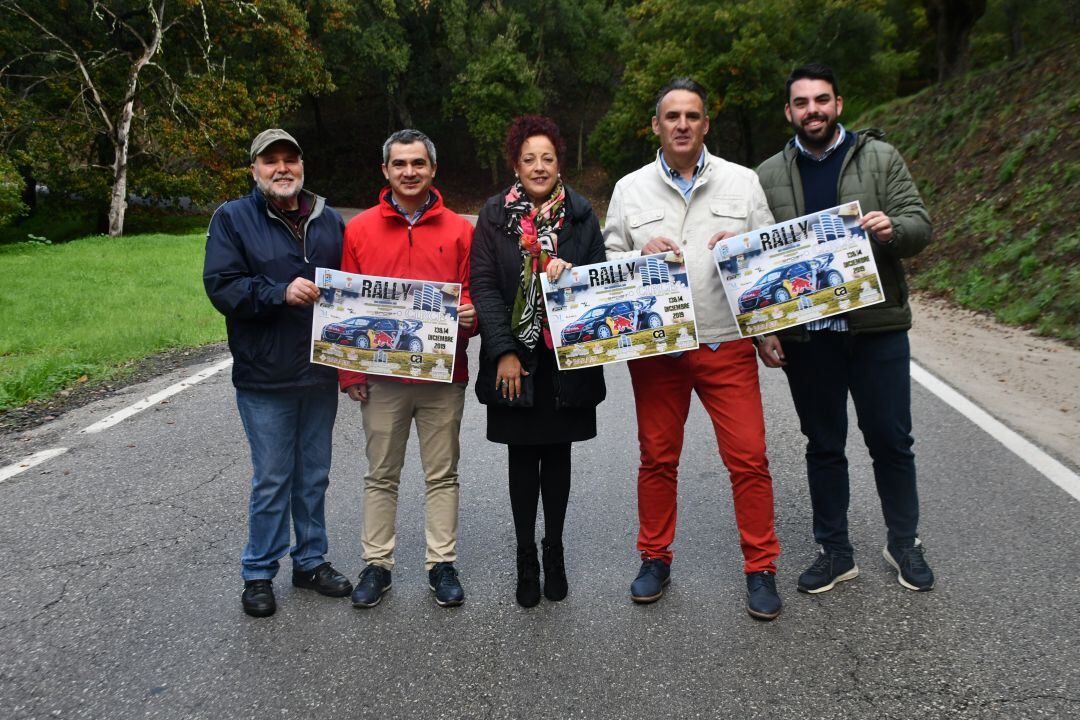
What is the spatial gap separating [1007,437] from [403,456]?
4.23m

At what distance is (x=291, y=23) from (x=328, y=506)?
2600cm

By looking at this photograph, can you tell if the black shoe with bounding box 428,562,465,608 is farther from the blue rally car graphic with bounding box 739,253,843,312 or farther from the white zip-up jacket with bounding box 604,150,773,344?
the blue rally car graphic with bounding box 739,253,843,312

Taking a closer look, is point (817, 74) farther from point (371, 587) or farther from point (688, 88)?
point (371, 587)

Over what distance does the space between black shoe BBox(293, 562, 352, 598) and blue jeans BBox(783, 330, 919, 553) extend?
2127mm

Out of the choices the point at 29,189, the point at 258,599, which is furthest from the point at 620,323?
the point at 29,189

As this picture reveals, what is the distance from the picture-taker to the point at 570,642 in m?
3.47

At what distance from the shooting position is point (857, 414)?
3850 mm

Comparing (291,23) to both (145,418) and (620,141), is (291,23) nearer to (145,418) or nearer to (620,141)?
(620,141)

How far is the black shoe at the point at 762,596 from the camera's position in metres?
3.59

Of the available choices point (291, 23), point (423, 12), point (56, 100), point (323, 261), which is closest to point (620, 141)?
point (423, 12)

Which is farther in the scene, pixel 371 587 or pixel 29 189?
pixel 29 189

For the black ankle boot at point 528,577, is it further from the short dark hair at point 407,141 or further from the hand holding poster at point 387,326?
the short dark hair at point 407,141

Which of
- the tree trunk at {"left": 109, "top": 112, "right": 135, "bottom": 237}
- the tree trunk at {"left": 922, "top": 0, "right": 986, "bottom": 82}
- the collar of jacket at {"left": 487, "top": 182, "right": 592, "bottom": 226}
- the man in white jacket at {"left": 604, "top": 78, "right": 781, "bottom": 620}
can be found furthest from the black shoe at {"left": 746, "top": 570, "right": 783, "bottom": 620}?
the tree trunk at {"left": 109, "top": 112, "right": 135, "bottom": 237}

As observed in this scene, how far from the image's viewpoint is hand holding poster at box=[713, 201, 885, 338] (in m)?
3.61
